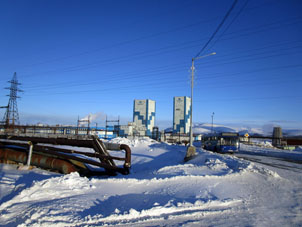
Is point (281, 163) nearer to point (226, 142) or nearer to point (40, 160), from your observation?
point (226, 142)

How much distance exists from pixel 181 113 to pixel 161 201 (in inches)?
1951

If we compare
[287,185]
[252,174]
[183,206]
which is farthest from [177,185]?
[287,185]

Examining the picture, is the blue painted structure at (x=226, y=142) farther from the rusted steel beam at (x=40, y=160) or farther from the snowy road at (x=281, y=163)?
the rusted steel beam at (x=40, y=160)

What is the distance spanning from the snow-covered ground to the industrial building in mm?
45323

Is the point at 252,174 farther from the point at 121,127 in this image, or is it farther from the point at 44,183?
the point at 121,127

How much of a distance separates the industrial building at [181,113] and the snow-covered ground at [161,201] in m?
45.3

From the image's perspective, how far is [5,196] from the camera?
293 inches

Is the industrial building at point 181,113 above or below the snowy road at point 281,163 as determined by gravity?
above

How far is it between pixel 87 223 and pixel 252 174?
25.3ft

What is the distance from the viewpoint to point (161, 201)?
6.12m

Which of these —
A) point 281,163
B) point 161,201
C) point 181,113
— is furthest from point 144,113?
point 161,201

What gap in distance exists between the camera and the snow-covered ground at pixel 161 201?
4977 mm

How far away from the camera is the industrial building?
54719 millimetres

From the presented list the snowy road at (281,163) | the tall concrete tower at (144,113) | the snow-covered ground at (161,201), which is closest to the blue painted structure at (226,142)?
the snowy road at (281,163)
